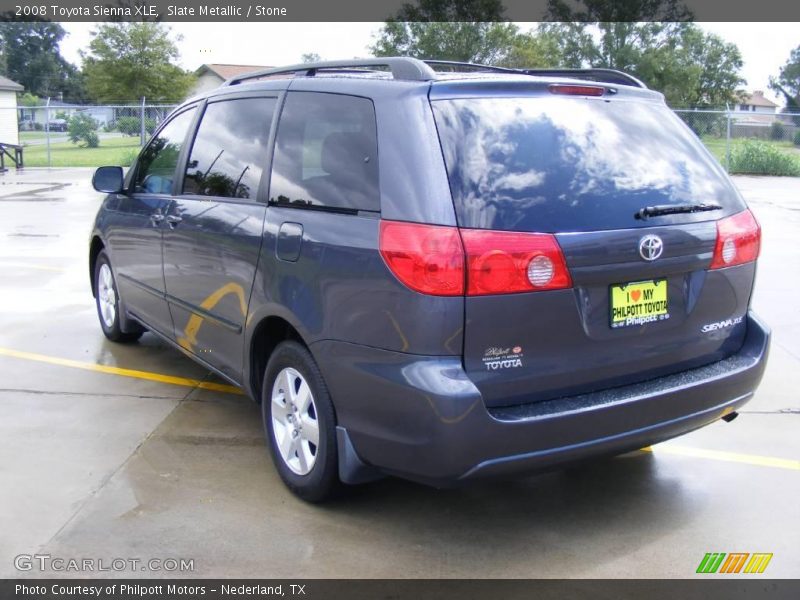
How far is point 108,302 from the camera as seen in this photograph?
6.39 metres

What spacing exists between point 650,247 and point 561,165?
0.47m

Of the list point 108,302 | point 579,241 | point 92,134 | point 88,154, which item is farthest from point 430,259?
point 92,134

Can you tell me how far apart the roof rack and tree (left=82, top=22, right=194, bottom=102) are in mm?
41442

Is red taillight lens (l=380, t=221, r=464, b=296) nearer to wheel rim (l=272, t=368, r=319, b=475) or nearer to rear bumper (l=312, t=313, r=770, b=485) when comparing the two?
rear bumper (l=312, t=313, r=770, b=485)

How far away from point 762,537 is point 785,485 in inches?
23.6

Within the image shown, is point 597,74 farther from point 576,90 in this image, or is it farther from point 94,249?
point 94,249

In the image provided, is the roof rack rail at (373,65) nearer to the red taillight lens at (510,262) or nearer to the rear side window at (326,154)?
the rear side window at (326,154)

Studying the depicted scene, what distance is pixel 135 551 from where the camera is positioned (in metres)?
3.34

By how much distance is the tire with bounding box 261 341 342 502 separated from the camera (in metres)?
3.46

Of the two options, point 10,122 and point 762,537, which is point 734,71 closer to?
point 10,122

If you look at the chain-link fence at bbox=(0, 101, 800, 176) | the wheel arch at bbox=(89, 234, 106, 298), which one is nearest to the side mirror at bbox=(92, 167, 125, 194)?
the wheel arch at bbox=(89, 234, 106, 298)

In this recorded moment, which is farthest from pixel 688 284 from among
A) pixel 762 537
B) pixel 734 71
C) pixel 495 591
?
pixel 734 71

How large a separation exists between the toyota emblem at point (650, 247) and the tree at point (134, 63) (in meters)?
43.4

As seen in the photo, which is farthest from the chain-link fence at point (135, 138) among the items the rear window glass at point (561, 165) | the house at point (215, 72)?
the rear window glass at point (561, 165)
